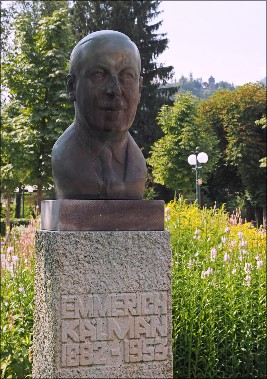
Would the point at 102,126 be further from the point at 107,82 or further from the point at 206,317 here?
the point at 206,317

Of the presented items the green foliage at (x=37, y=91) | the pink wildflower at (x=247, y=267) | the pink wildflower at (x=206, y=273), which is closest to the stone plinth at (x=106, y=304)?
the pink wildflower at (x=206, y=273)

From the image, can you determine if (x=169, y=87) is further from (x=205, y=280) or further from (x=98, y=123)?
(x=98, y=123)

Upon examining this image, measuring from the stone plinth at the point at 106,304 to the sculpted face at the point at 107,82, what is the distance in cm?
77

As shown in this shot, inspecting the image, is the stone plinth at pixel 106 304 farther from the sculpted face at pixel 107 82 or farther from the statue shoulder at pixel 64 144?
the sculpted face at pixel 107 82

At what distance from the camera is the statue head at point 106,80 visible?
3.46 metres

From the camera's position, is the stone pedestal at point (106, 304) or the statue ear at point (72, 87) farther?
the statue ear at point (72, 87)

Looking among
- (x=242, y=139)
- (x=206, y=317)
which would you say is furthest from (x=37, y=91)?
(x=242, y=139)

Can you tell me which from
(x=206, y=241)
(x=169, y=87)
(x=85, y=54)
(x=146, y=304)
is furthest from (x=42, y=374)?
(x=169, y=87)

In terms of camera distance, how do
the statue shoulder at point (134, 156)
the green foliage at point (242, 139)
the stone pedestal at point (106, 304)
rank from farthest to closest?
the green foliage at point (242, 139)
the statue shoulder at point (134, 156)
the stone pedestal at point (106, 304)

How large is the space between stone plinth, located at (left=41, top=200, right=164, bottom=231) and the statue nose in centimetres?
71

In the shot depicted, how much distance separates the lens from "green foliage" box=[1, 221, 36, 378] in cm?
528

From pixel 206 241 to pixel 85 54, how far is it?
3.96m

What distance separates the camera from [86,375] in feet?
11.4

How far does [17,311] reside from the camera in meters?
6.09
